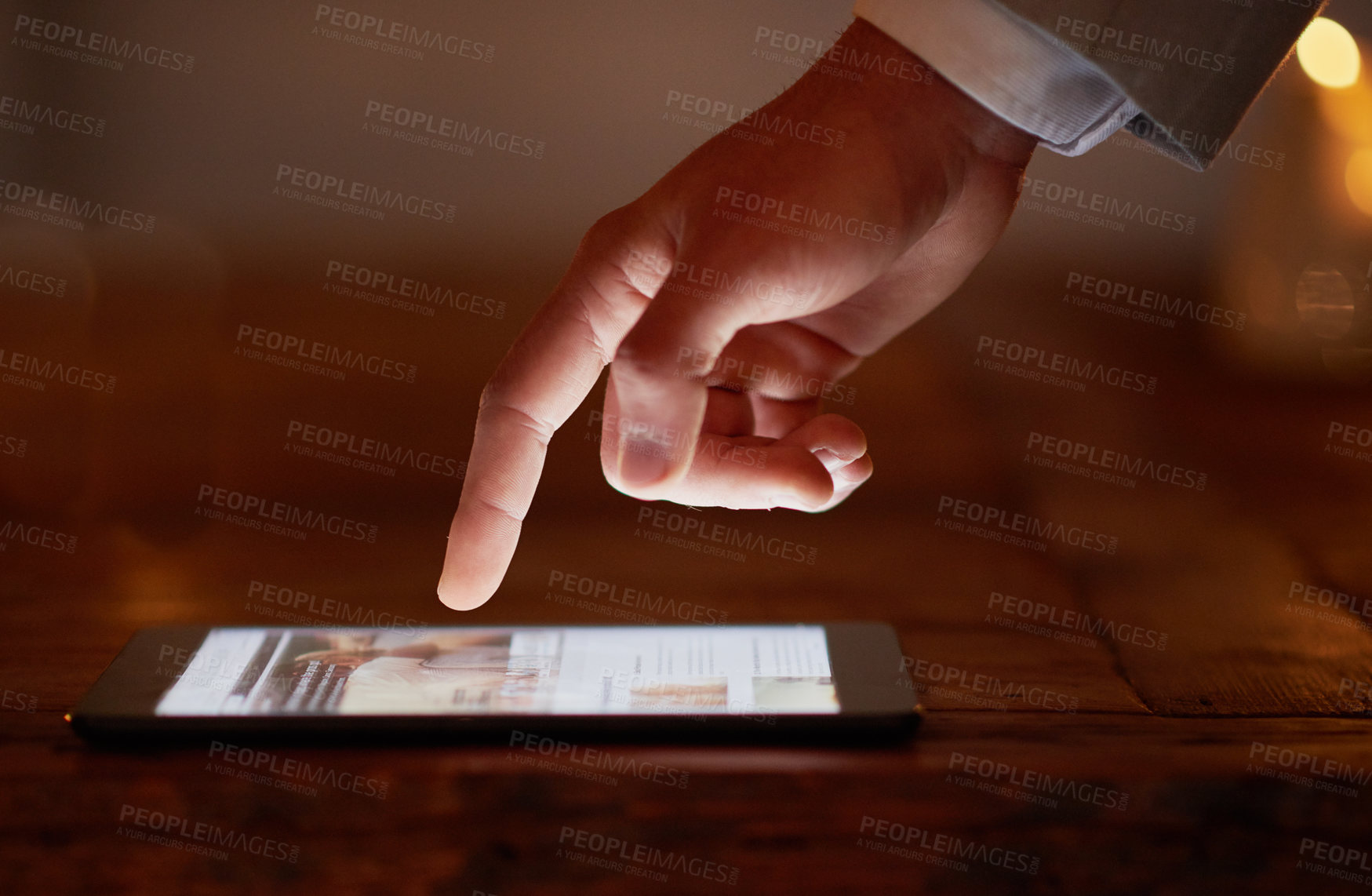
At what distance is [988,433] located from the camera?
112 centimetres

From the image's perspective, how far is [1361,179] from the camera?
54.0 inches

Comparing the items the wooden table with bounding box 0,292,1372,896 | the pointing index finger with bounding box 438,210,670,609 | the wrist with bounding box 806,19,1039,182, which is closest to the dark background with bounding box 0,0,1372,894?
the wooden table with bounding box 0,292,1372,896

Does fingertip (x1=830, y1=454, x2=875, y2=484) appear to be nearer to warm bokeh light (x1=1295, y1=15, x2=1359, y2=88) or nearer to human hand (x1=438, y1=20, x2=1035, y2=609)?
human hand (x1=438, y1=20, x2=1035, y2=609)

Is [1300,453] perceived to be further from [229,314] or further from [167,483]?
[229,314]

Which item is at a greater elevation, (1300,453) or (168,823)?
(1300,453)

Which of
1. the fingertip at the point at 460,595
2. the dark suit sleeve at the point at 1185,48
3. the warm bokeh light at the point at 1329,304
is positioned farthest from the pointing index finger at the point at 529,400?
the warm bokeh light at the point at 1329,304

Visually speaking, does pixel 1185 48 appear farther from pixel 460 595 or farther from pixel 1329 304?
pixel 1329 304

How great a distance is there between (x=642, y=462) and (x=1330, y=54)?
130cm

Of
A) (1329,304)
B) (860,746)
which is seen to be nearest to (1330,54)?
(1329,304)

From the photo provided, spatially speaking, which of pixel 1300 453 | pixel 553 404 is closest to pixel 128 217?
pixel 553 404

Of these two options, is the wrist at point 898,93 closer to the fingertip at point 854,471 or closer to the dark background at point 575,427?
the fingertip at point 854,471

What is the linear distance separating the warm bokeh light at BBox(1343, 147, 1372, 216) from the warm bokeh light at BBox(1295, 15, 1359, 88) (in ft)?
0.37

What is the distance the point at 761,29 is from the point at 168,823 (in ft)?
5.43

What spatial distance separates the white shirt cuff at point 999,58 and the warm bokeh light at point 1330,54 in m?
0.90
